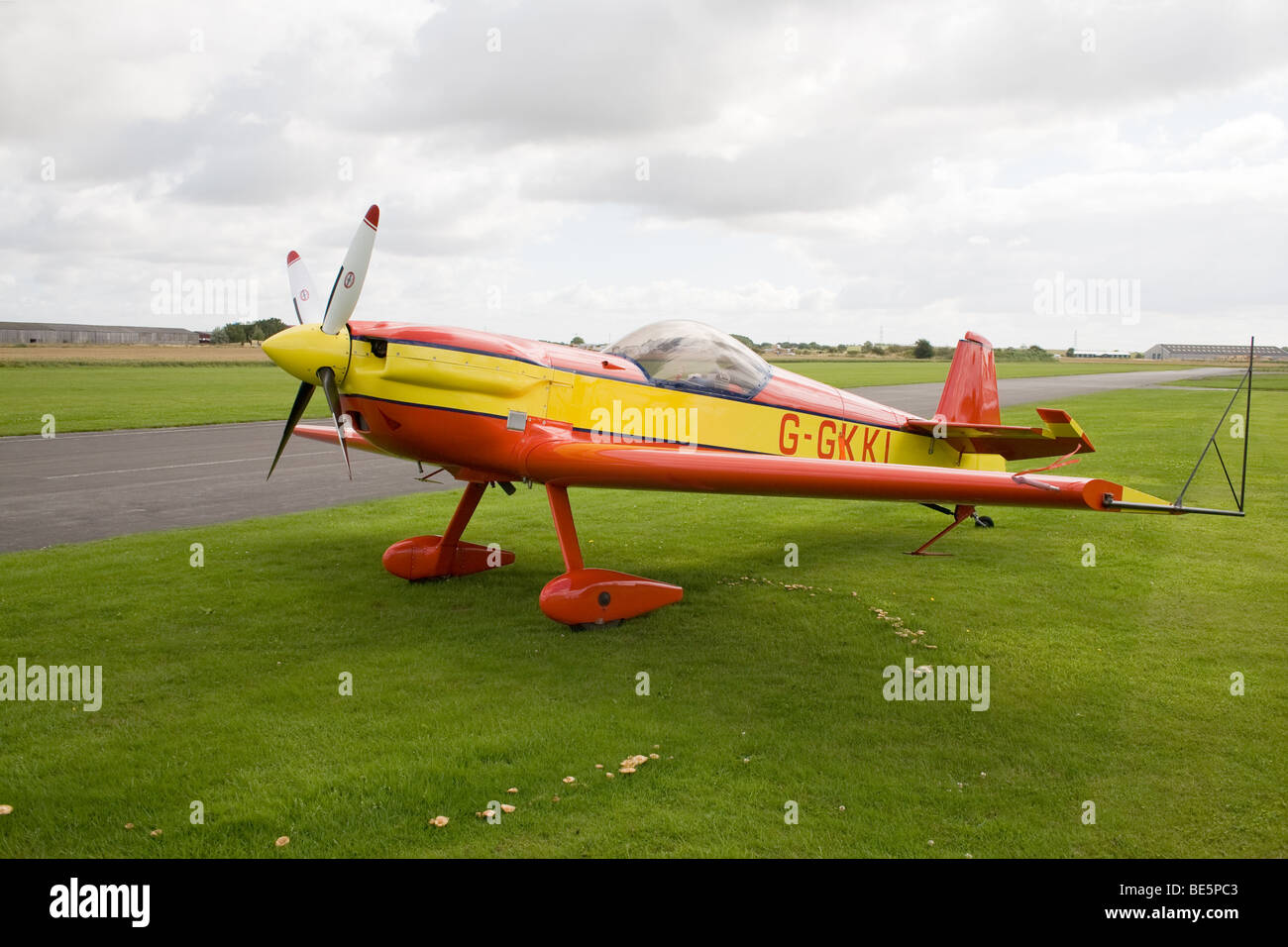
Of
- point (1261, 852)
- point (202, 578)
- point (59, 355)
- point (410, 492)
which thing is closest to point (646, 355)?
point (202, 578)

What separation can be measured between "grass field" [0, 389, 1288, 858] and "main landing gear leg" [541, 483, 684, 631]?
0.18m

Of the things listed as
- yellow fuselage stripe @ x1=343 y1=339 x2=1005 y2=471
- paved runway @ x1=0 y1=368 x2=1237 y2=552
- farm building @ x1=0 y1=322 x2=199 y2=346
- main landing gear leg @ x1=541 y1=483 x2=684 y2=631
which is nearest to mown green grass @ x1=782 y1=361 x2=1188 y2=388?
paved runway @ x1=0 y1=368 x2=1237 y2=552

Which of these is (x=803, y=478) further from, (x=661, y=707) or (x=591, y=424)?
(x=591, y=424)

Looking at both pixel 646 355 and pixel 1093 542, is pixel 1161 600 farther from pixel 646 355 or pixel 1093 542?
pixel 646 355

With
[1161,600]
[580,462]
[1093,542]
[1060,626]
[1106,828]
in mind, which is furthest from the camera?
[1093,542]

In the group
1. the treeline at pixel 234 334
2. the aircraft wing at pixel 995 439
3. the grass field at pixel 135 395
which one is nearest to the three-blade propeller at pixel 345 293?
the aircraft wing at pixel 995 439

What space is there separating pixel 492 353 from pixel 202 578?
4264 mm

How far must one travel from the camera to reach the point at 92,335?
115688 mm

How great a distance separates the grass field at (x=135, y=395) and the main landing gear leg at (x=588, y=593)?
2093cm

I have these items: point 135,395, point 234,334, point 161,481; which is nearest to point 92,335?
point 234,334

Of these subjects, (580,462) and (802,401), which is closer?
(580,462)

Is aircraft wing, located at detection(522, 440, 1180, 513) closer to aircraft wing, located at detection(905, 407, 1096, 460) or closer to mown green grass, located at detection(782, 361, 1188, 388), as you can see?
aircraft wing, located at detection(905, 407, 1096, 460)

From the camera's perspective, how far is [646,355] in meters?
8.50
